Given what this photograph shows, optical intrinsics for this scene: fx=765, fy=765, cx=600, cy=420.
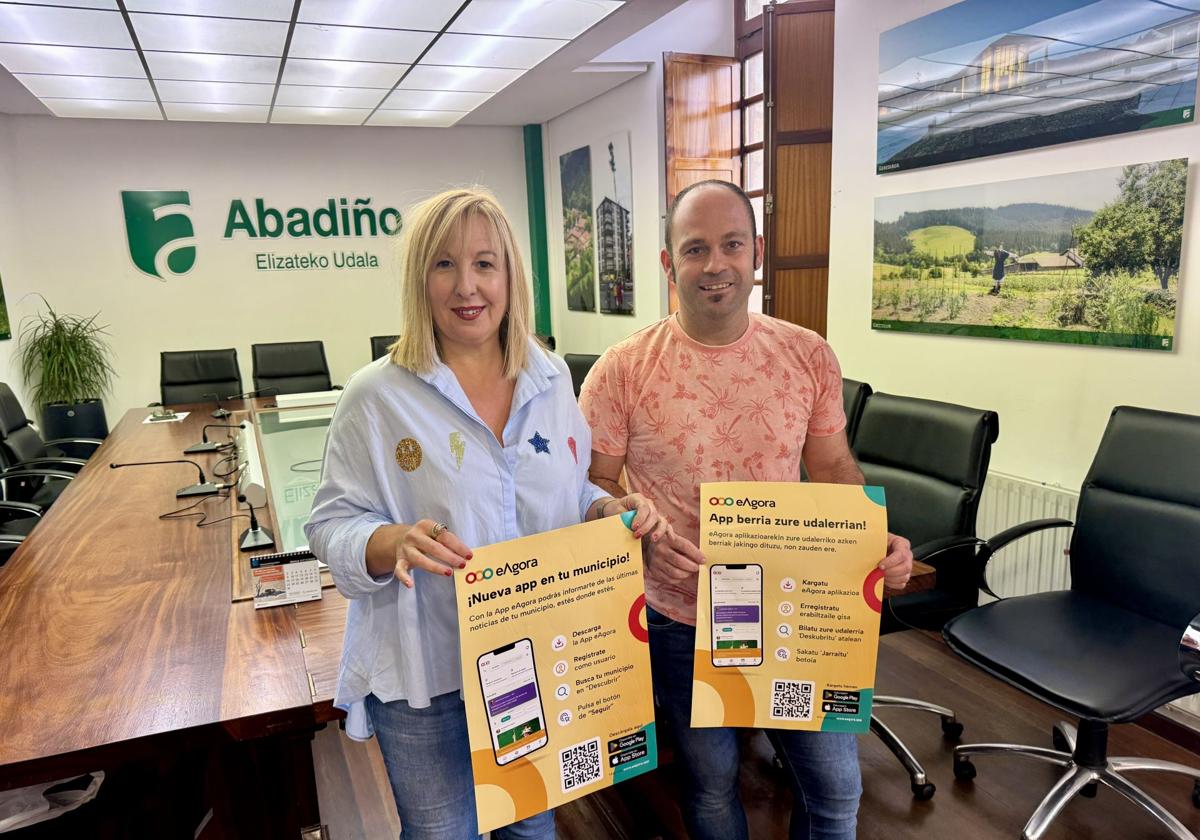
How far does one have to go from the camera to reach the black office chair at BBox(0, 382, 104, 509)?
3795mm

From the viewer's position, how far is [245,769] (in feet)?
5.16

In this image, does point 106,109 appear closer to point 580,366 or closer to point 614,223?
point 614,223

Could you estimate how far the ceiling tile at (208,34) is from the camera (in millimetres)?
3996

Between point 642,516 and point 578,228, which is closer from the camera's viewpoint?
point 642,516

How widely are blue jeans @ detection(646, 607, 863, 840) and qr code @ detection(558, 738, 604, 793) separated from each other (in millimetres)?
233

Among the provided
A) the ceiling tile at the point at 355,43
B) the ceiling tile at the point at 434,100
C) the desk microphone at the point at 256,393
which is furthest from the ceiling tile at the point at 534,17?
the desk microphone at the point at 256,393

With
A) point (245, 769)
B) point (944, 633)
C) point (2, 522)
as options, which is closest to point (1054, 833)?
point (944, 633)

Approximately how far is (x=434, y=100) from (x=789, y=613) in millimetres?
5956

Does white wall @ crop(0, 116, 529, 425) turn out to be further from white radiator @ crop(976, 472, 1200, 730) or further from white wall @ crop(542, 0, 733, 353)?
white radiator @ crop(976, 472, 1200, 730)

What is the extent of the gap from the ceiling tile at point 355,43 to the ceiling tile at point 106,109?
2.15 m

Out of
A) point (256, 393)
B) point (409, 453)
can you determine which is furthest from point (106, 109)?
point (409, 453)

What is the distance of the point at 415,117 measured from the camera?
6.87 metres

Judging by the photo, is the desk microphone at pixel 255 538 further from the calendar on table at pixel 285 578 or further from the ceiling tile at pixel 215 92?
the ceiling tile at pixel 215 92

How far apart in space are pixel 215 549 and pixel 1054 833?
2.53 metres
